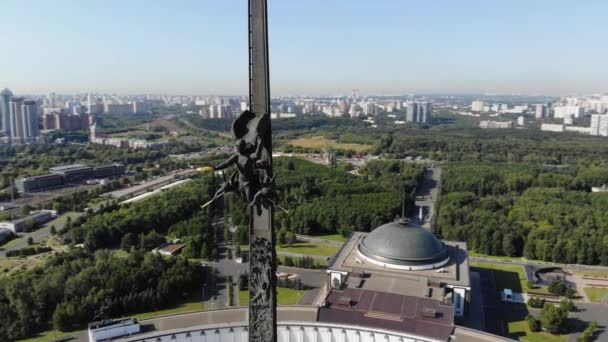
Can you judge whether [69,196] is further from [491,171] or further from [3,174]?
[491,171]

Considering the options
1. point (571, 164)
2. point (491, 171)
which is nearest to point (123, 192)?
point (491, 171)

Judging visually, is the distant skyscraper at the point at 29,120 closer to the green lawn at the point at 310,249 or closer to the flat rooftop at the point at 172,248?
the flat rooftop at the point at 172,248

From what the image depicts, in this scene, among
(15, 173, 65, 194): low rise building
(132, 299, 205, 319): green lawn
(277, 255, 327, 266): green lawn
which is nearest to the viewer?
(132, 299, 205, 319): green lawn

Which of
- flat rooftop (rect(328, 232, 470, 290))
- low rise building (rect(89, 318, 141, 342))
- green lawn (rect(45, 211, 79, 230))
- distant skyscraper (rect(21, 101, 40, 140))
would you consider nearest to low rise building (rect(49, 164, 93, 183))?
green lawn (rect(45, 211, 79, 230))

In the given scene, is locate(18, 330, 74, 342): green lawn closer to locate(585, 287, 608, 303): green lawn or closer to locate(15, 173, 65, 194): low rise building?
locate(585, 287, 608, 303): green lawn

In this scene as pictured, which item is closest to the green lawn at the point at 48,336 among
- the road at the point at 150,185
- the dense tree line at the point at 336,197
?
the dense tree line at the point at 336,197
